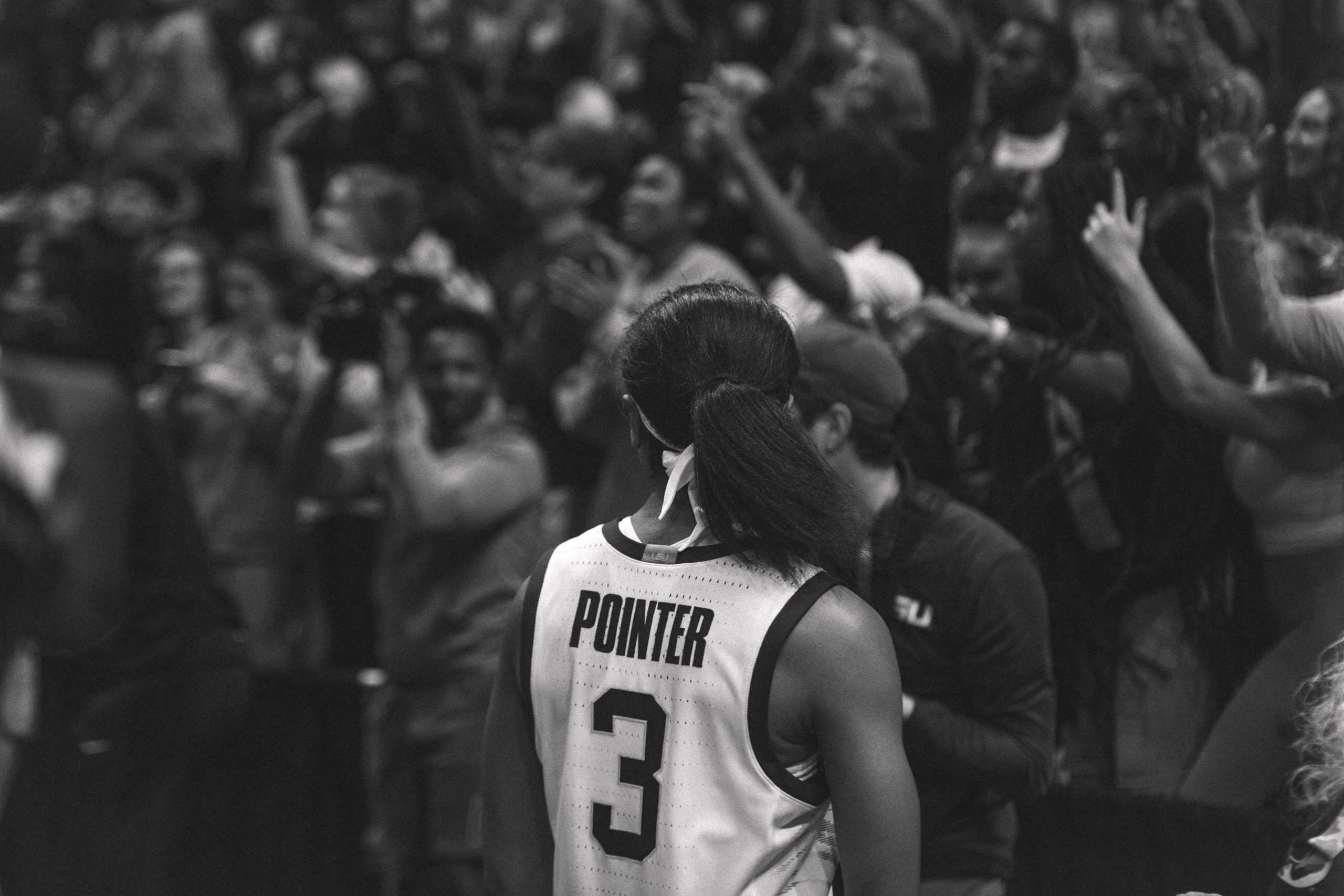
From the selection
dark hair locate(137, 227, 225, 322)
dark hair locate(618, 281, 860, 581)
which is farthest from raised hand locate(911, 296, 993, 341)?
dark hair locate(137, 227, 225, 322)

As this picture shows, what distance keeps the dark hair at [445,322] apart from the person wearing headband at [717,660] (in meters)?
3.12

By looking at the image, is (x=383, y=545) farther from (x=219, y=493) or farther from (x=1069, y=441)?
(x=1069, y=441)

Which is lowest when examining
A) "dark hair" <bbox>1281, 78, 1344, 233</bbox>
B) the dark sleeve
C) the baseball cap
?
the dark sleeve

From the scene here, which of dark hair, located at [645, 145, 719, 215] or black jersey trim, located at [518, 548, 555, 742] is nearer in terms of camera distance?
black jersey trim, located at [518, 548, 555, 742]

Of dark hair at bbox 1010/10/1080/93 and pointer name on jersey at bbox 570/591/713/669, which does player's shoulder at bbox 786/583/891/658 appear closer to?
pointer name on jersey at bbox 570/591/713/669

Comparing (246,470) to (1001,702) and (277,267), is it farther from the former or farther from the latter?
(1001,702)

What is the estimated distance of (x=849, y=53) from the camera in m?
7.44

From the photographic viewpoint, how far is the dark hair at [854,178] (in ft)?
17.6

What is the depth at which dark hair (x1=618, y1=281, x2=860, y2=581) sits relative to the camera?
2535mm

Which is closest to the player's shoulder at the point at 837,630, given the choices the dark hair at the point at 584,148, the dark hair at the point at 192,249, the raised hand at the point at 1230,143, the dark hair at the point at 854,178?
the raised hand at the point at 1230,143

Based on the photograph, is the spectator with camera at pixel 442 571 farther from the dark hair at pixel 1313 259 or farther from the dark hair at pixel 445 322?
the dark hair at pixel 1313 259

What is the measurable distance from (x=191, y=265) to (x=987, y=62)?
3.28 metres

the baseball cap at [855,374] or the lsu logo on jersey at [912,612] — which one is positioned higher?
the baseball cap at [855,374]

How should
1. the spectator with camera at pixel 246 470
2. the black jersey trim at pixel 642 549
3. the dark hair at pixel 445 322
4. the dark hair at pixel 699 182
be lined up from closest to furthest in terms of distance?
the black jersey trim at pixel 642 549
the dark hair at pixel 445 322
the spectator with camera at pixel 246 470
the dark hair at pixel 699 182
